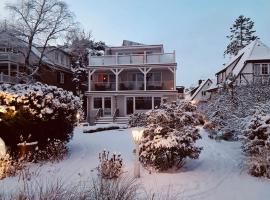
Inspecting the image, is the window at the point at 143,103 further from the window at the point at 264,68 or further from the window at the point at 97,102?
the window at the point at 264,68

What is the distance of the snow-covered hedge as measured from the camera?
1150cm

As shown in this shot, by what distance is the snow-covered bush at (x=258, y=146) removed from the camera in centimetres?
985

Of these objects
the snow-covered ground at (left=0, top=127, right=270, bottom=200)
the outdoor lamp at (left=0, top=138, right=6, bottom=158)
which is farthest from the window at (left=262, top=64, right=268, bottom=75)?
the outdoor lamp at (left=0, top=138, right=6, bottom=158)

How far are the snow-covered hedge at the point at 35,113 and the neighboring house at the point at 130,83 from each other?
755 inches

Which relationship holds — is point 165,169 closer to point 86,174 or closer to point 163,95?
point 86,174

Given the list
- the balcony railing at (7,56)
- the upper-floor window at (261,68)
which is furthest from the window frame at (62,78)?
the upper-floor window at (261,68)

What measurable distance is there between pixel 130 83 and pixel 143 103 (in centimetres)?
241

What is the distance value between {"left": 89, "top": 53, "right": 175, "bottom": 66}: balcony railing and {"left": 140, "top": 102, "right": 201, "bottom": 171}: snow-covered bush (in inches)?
904

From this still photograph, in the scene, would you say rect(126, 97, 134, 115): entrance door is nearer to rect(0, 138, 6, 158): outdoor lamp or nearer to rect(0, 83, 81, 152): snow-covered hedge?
rect(0, 83, 81, 152): snow-covered hedge

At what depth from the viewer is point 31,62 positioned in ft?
115

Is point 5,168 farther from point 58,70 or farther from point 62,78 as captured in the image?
point 62,78

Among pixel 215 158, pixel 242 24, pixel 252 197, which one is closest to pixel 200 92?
pixel 242 24

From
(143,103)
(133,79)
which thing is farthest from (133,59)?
(143,103)

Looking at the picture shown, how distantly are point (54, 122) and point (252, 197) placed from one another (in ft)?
24.1
